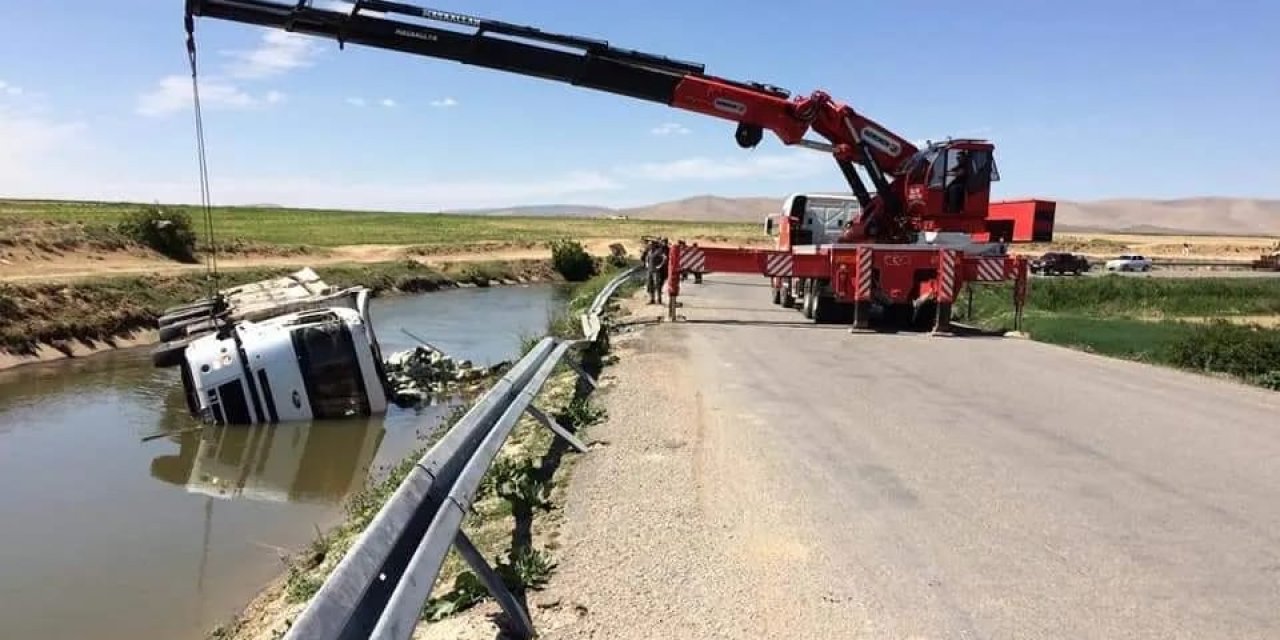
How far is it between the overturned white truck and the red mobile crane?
5.26 meters

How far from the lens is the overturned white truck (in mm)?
13953

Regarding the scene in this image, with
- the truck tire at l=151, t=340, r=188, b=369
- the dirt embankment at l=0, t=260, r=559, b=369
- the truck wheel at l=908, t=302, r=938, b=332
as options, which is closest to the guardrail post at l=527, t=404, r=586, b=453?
the truck tire at l=151, t=340, r=188, b=369

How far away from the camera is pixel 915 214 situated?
63.0ft

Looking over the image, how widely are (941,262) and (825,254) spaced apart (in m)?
2.35

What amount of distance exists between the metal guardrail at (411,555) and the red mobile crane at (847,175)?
1208 centimetres

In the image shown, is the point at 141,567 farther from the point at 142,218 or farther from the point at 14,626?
the point at 142,218

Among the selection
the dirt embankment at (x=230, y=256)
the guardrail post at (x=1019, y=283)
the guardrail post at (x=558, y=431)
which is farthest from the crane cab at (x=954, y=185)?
the dirt embankment at (x=230, y=256)

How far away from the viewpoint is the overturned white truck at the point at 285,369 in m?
14.0

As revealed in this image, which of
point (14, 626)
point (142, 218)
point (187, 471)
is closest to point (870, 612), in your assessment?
point (14, 626)

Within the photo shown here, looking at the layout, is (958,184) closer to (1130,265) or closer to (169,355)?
(169,355)

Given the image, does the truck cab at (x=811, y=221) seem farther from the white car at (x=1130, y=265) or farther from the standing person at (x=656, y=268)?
the white car at (x=1130, y=265)

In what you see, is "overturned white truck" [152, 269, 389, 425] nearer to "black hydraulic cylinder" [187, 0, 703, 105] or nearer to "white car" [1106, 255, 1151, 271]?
"black hydraulic cylinder" [187, 0, 703, 105]

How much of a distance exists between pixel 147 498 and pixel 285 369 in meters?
3.57

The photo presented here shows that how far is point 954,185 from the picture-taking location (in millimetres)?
18719
